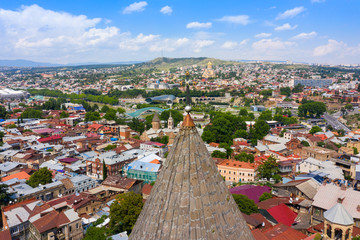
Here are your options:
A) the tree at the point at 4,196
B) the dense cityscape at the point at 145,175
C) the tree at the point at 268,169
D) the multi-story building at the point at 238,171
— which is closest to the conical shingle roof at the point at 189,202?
the dense cityscape at the point at 145,175

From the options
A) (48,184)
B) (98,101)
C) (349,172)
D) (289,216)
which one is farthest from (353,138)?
(98,101)

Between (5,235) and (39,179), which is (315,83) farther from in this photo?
(5,235)

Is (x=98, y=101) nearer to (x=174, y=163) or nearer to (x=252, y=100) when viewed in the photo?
(x=252, y=100)

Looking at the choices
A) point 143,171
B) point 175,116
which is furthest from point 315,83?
point 143,171

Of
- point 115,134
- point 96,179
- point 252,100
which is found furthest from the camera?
point 252,100

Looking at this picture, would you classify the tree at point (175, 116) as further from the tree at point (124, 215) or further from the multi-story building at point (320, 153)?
the tree at point (124, 215)
